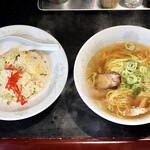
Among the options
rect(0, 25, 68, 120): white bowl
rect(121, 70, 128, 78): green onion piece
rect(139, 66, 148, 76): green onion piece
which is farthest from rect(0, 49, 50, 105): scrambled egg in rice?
rect(139, 66, 148, 76): green onion piece

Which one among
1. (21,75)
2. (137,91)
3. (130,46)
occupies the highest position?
(130,46)

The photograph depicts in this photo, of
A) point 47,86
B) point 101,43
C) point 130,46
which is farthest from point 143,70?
point 47,86

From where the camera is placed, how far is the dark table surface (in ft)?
5.13

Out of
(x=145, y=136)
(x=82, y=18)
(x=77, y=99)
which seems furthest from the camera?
(x=82, y=18)

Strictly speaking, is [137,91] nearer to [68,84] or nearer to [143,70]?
[143,70]

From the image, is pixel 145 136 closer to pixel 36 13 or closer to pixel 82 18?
pixel 82 18

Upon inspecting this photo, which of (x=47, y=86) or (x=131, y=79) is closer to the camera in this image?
(x=131, y=79)

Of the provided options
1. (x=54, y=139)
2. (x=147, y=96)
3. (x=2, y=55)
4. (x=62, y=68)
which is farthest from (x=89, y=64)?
(x=2, y=55)

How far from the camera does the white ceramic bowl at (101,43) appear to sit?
1.37 metres

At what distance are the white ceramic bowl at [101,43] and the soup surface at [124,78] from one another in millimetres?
51

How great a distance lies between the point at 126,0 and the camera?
6.41 ft

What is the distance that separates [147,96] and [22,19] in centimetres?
120

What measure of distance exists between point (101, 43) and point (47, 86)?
0.50m

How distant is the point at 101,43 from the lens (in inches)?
61.6
